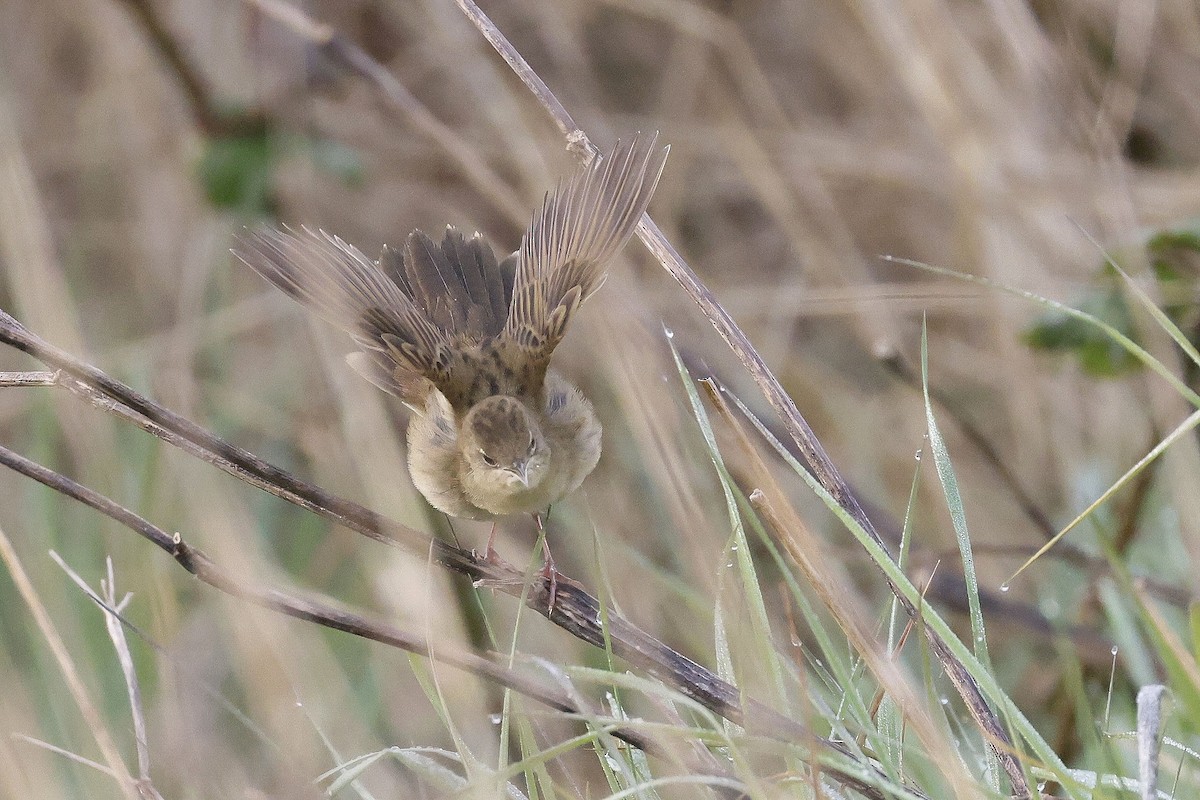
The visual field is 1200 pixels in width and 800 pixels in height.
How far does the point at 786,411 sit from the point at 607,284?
51.1 inches

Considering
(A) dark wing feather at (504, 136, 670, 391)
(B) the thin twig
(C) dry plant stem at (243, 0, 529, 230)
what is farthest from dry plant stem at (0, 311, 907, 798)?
(C) dry plant stem at (243, 0, 529, 230)

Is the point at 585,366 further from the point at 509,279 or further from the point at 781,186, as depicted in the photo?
the point at 509,279

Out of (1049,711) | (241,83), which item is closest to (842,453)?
(1049,711)

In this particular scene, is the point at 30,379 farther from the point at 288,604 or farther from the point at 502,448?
the point at 502,448

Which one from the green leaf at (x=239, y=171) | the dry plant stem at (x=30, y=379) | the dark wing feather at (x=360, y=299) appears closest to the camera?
the dry plant stem at (x=30, y=379)

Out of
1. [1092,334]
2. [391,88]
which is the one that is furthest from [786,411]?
[391,88]

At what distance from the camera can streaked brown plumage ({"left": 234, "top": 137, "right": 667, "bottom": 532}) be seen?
2.35 m

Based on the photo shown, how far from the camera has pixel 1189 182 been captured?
167 inches

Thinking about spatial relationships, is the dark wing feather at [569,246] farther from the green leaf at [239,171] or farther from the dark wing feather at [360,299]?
the green leaf at [239,171]

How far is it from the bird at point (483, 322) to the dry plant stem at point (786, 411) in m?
0.31

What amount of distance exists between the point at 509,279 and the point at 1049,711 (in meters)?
2.19

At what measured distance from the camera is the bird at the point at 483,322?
2346 mm

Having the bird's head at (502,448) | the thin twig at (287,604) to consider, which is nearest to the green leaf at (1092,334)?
the bird's head at (502,448)

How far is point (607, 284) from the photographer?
2.96m
